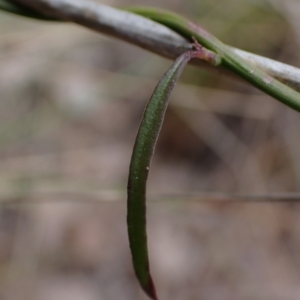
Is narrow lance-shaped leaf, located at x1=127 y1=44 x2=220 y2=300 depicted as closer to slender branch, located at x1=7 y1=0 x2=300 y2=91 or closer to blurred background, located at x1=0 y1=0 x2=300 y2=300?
slender branch, located at x1=7 y1=0 x2=300 y2=91

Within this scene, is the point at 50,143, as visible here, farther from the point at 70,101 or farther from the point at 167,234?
the point at 167,234

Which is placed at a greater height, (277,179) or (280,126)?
(280,126)

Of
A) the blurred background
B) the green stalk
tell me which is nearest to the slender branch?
the green stalk

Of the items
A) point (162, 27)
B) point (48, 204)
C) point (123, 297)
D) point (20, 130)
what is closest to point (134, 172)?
point (162, 27)

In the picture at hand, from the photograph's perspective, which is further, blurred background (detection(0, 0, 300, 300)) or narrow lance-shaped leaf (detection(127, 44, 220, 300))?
blurred background (detection(0, 0, 300, 300))

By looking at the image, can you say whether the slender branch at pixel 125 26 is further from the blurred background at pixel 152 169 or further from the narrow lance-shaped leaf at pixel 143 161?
the blurred background at pixel 152 169
